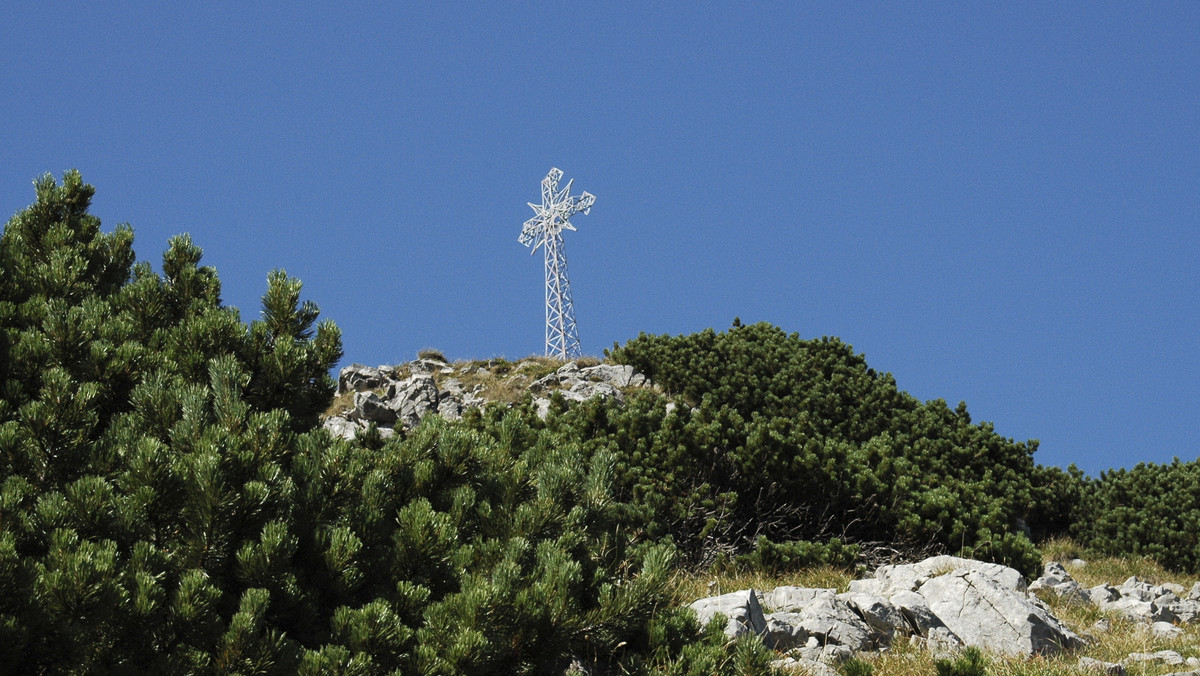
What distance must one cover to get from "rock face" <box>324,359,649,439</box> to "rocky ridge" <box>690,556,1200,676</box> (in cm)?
844

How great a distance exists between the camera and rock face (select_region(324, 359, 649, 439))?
1964 cm

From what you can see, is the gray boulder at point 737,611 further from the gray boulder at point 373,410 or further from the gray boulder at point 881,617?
the gray boulder at point 373,410

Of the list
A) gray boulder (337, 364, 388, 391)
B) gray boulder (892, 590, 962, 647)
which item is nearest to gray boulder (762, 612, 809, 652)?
gray boulder (892, 590, 962, 647)

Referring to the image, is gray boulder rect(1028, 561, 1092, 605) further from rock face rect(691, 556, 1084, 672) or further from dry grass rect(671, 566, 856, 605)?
dry grass rect(671, 566, 856, 605)

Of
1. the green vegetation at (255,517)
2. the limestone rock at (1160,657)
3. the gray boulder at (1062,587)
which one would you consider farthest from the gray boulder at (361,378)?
the limestone rock at (1160,657)

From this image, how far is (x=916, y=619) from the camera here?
31.0 ft

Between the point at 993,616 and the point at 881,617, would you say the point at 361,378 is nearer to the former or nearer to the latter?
the point at 881,617

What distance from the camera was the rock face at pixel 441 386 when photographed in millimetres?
19641

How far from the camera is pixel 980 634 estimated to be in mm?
9352

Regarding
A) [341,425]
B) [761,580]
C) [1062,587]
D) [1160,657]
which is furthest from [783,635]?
[341,425]

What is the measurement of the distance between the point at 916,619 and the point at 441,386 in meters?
14.2

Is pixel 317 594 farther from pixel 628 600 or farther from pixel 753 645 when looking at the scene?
pixel 753 645

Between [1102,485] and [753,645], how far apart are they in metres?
14.6

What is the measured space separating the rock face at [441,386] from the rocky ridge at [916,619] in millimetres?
8441
